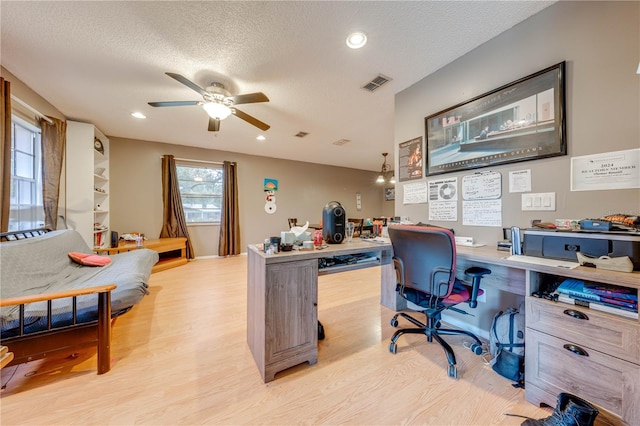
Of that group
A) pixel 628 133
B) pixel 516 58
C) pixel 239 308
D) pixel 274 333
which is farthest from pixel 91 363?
pixel 516 58

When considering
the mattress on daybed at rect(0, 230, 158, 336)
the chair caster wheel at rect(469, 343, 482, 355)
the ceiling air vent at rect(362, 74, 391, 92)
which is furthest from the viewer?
the ceiling air vent at rect(362, 74, 391, 92)

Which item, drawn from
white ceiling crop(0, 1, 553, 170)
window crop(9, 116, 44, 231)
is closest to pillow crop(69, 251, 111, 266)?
window crop(9, 116, 44, 231)

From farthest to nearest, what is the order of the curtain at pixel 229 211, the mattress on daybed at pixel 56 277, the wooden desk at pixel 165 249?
1. the curtain at pixel 229 211
2. the wooden desk at pixel 165 249
3. the mattress on daybed at pixel 56 277

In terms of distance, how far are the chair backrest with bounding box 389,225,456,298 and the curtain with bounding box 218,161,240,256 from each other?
4.37 m

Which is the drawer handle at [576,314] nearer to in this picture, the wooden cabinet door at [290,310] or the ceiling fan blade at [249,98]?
the wooden cabinet door at [290,310]

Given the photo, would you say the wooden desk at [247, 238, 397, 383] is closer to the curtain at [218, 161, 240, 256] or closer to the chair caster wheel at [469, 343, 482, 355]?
the chair caster wheel at [469, 343, 482, 355]

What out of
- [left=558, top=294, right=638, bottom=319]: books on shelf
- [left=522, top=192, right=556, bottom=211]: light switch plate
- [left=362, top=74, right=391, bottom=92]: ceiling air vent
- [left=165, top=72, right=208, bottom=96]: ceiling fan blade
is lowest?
[left=558, top=294, right=638, bottom=319]: books on shelf

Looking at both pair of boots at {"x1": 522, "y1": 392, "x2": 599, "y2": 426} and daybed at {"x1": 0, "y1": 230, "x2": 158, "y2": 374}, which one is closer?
pair of boots at {"x1": 522, "y1": 392, "x2": 599, "y2": 426}

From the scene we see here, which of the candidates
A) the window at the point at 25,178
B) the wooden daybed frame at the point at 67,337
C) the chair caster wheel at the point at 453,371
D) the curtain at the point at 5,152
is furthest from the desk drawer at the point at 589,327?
the window at the point at 25,178

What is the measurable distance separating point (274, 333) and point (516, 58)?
2684mm

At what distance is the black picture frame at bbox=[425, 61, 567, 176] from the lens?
1.47m

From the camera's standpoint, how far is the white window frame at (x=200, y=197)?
483 cm

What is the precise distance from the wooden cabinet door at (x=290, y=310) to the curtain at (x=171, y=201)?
4275mm

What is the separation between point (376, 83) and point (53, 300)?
3353 millimetres
